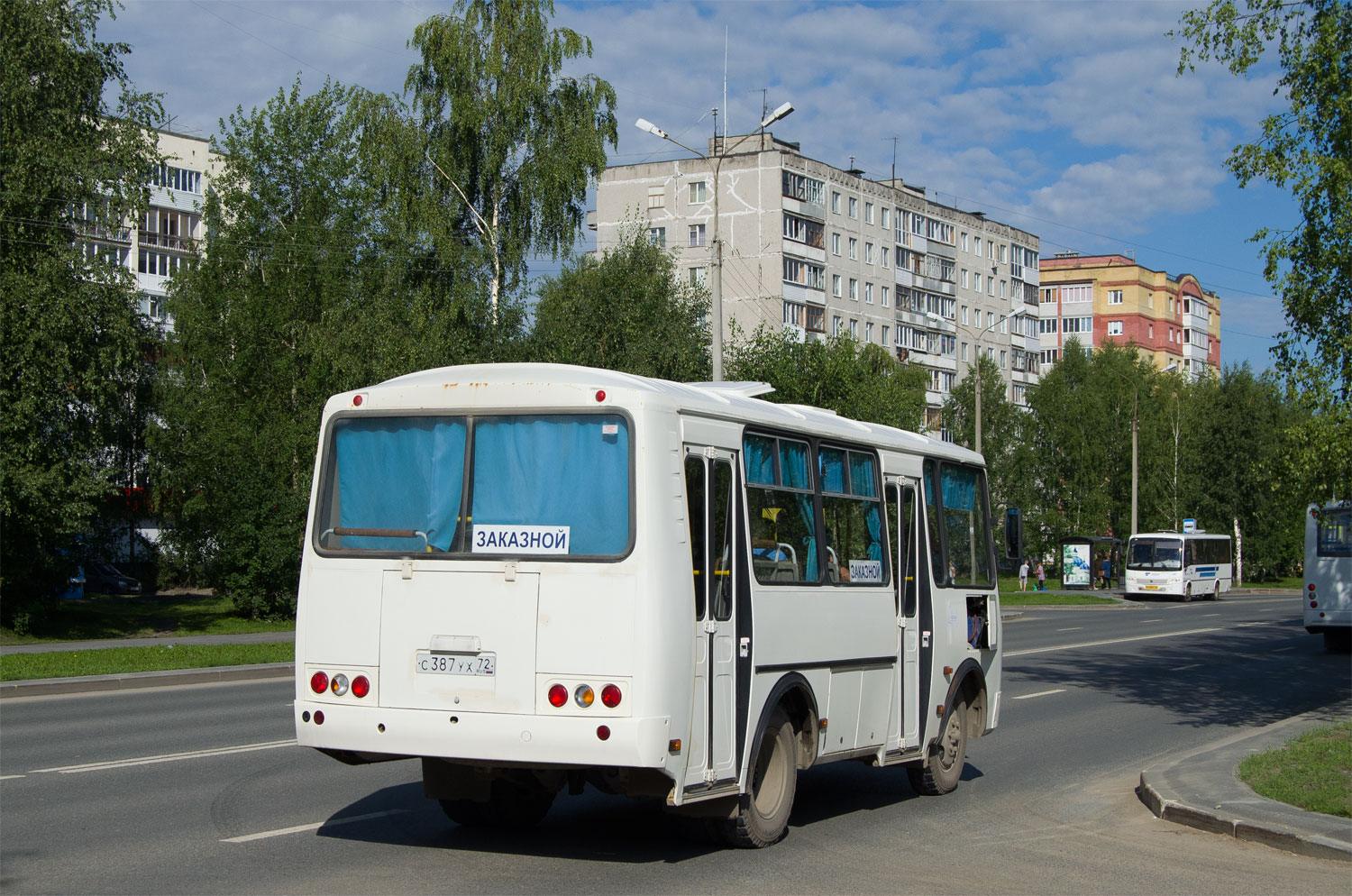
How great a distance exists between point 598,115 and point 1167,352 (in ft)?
336

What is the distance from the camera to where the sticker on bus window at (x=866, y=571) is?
383 inches

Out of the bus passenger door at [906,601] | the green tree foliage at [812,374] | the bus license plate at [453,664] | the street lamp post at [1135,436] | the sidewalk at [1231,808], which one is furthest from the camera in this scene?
the street lamp post at [1135,436]

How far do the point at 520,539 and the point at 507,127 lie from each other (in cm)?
3281

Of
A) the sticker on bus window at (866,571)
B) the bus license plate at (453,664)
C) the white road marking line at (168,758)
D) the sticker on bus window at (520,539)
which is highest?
the sticker on bus window at (520,539)

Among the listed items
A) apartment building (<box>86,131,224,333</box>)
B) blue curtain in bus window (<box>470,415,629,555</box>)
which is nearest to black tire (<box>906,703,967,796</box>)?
blue curtain in bus window (<box>470,415,629,555</box>)

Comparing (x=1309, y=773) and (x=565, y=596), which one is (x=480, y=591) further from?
(x=1309, y=773)

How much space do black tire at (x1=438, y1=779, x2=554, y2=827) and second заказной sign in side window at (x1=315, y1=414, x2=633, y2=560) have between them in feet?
6.43

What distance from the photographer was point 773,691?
27.6 feet

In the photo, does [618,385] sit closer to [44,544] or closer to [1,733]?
[1,733]

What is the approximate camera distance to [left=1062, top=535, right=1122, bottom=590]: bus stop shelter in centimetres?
6806

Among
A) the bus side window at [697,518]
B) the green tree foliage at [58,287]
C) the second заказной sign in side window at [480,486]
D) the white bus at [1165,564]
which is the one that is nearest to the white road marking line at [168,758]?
the second заказной sign in side window at [480,486]

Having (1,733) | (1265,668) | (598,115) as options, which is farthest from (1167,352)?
(1,733)

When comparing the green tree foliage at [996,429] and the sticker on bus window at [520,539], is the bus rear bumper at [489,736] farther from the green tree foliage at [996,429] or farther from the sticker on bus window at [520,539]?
the green tree foliage at [996,429]

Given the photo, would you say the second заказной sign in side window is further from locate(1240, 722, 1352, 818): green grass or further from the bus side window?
locate(1240, 722, 1352, 818): green grass
